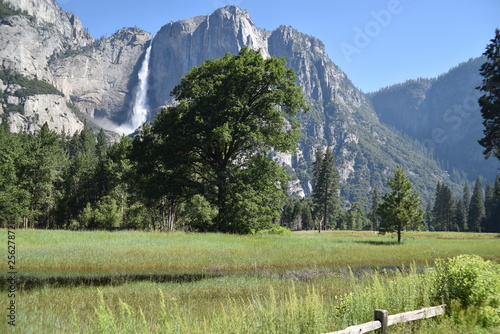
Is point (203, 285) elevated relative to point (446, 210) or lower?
lower

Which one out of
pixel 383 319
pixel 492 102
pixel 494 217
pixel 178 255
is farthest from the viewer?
pixel 494 217

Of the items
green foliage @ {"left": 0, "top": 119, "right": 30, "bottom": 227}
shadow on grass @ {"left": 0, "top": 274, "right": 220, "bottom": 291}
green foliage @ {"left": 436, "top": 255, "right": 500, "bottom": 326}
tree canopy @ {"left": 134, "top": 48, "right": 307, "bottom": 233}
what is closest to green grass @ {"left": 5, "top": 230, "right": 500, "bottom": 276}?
shadow on grass @ {"left": 0, "top": 274, "right": 220, "bottom": 291}

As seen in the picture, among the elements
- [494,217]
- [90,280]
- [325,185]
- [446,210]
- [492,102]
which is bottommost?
[494,217]

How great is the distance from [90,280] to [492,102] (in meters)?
32.9

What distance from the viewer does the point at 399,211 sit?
3494 centimetres

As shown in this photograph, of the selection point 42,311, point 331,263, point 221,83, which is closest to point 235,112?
point 221,83

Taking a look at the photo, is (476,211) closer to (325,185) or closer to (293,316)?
(325,185)

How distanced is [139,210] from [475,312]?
194ft

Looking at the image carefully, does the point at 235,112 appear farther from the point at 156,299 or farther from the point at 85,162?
the point at 85,162

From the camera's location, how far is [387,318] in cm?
645

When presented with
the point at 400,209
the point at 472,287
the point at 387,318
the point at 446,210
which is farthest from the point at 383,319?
the point at 446,210

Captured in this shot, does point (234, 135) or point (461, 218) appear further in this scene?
point (461, 218)

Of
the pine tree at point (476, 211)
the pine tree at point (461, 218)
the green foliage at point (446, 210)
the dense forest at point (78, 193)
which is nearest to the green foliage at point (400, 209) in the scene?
the dense forest at point (78, 193)

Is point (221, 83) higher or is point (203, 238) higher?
point (221, 83)
